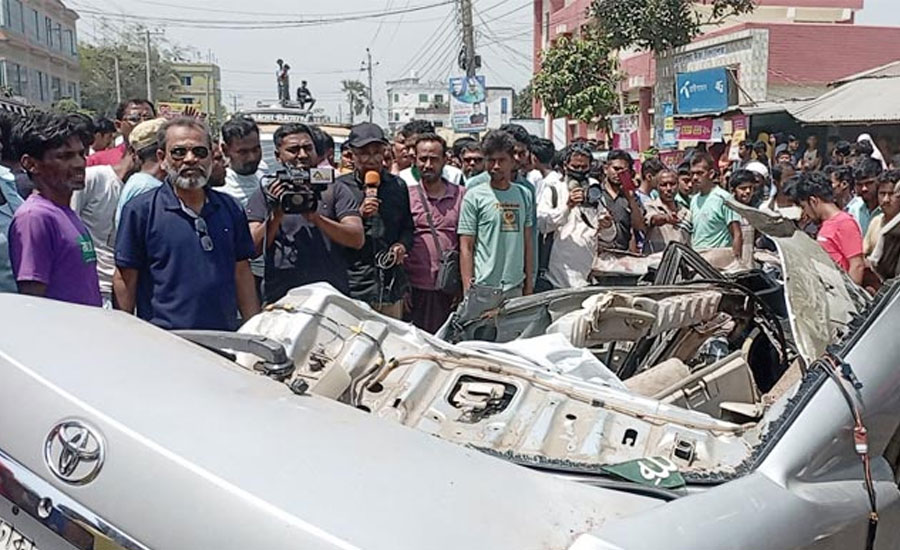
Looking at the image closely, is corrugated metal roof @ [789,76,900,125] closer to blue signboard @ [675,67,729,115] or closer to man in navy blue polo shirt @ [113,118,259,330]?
blue signboard @ [675,67,729,115]

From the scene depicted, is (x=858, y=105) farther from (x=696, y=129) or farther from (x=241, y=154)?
(x=241, y=154)

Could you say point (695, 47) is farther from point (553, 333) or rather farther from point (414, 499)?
A: point (414, 499)

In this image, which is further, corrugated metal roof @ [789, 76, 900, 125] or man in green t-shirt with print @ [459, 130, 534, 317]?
corrugated metal roof @ [789, 76, 900, 125]

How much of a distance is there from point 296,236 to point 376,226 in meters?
0.59

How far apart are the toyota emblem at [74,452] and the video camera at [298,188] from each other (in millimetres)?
2353

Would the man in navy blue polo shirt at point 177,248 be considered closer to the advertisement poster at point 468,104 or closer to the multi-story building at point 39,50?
the advertisement poster at point 468,104

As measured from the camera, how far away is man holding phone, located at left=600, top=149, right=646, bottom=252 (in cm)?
630

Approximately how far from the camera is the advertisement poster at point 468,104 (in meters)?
21.5

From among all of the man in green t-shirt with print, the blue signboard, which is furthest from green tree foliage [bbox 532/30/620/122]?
the man in green t-shirt with print

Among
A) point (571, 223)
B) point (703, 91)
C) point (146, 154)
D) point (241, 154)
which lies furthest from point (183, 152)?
point (703, 91)

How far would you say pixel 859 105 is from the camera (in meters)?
13.7

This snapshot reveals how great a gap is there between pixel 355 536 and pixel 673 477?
74cm

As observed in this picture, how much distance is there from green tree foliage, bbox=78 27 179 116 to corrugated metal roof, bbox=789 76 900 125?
75941 mm

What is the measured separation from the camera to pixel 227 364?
1905 millimetres
